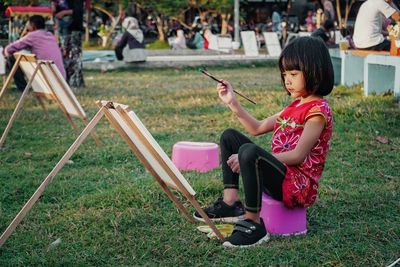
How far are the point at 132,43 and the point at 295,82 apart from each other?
11594 millimetres

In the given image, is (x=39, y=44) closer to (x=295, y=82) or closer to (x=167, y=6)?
(x=295, y=82)

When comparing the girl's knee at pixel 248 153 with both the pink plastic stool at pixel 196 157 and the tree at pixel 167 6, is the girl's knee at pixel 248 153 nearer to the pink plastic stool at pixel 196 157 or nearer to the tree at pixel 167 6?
the pink plastic stool at pixel 196 157

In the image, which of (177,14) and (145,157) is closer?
(145,157)

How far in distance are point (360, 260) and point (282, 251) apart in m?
0.37

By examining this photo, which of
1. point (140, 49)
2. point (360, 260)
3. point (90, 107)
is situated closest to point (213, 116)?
point (90, 107)

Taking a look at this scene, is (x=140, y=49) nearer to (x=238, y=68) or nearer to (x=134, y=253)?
(x=238, y=68)

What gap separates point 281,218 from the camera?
363cm

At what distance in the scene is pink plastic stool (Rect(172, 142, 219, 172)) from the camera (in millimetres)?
5254

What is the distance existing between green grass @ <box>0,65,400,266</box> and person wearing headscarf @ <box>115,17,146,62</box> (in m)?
6.61

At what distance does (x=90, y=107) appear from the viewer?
8.97 meters

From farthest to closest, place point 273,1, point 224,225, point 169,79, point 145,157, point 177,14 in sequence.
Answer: point 273,1 < point 177,14 < point 169,79 < point 224,225 < point 145,157

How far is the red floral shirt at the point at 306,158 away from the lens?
3.50m

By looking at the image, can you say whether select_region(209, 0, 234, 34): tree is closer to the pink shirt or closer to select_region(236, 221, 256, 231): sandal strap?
the pink shirt

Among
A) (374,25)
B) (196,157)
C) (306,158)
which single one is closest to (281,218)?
(306,158)
